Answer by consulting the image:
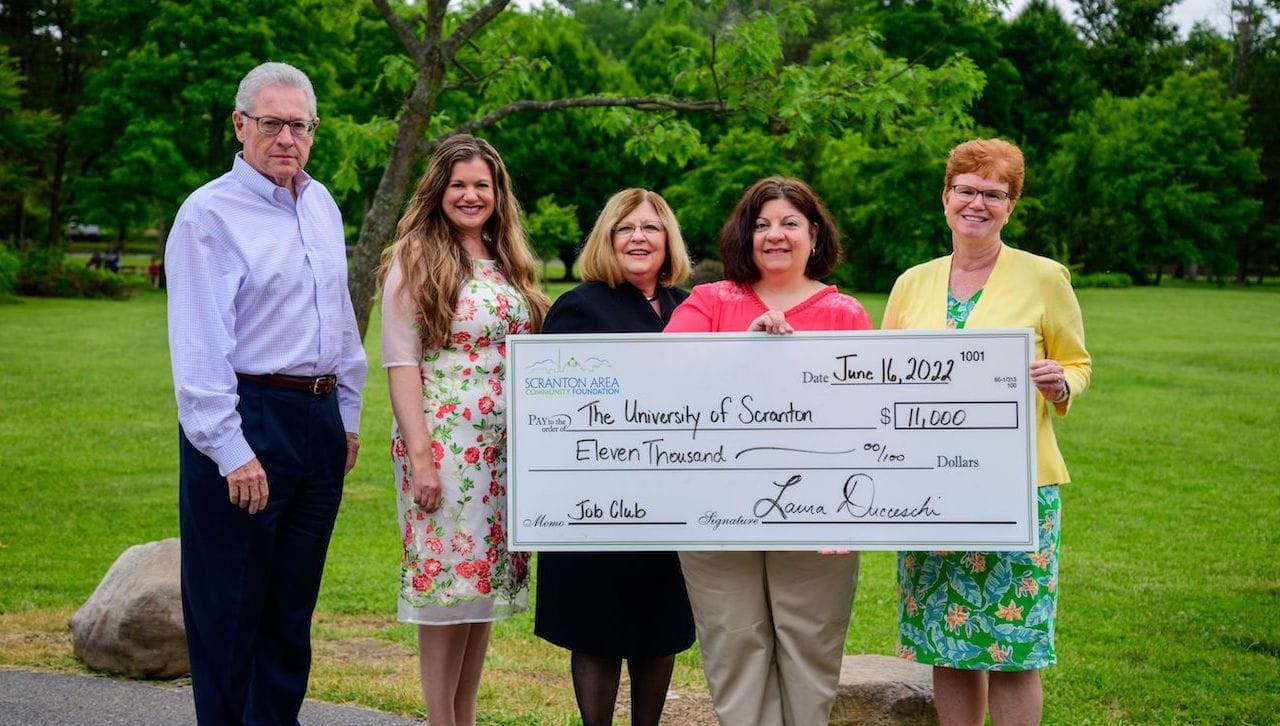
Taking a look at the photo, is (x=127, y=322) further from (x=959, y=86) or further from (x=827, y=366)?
(x=827, y=366)

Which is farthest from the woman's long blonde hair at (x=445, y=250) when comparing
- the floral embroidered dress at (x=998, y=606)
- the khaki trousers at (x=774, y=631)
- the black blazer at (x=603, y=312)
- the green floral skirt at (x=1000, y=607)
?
the green floral skirt at (x=1000, y=607)

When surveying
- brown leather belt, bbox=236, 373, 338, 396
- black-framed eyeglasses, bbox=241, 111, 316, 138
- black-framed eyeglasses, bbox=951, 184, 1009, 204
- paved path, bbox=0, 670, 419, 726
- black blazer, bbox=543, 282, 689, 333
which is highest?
black-framed eyeglasses, bbox=241, 111, 316, 138

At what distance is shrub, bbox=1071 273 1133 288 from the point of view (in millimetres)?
42094

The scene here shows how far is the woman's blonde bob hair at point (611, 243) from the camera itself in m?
4.34

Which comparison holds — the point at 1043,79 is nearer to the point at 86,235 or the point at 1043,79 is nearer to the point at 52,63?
the point at 52,63

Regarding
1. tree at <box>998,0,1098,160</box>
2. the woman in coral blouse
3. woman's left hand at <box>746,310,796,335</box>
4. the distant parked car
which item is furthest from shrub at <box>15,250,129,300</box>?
woman's left hand at <box>746,310,796,335</box>

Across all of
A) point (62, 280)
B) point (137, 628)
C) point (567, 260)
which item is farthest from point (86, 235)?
Result: point (137, 628)

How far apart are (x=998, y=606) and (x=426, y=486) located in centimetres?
197

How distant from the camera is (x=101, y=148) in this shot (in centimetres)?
4159

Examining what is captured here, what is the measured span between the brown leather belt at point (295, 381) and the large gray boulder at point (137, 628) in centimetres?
213

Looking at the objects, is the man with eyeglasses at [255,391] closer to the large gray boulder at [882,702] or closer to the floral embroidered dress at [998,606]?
the floral embroidered dress at [998,606]

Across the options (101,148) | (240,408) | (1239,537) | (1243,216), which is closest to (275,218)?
(240,408)

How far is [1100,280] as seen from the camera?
4244 centimetres

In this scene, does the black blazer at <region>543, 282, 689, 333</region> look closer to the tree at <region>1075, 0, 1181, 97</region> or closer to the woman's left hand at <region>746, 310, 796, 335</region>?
the woman's left hand at <region>746, 310, 796, 335</region>
